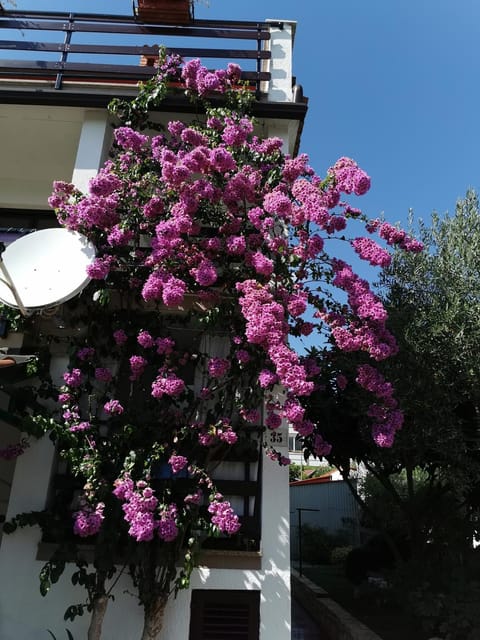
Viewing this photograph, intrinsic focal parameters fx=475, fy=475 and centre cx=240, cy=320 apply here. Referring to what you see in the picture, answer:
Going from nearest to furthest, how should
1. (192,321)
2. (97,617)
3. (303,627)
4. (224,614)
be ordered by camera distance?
1. (97,617)
2. (224,614)
3. (192,321)
4. (303,627)

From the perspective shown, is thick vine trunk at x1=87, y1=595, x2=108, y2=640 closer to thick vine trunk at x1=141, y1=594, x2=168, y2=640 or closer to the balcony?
thick vine trunk at x1=141, y1=594, x2=168, y2=640

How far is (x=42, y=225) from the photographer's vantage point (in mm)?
7547

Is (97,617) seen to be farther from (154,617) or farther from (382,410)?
(382,410)

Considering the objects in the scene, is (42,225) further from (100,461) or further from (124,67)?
(100,461)

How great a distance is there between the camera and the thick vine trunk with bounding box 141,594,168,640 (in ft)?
13.9

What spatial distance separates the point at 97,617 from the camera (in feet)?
13.6

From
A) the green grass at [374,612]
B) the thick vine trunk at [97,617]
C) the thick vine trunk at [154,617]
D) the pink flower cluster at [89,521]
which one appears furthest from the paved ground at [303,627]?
the pink flower cluster at [89,521]

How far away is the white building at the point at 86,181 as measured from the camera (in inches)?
179

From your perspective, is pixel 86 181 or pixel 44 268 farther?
pixel 86 181

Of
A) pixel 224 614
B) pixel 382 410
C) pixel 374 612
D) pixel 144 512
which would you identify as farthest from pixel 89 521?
pixel 374 612

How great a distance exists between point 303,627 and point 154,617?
17.5 feet

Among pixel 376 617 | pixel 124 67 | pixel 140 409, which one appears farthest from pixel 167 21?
pixel 376 617

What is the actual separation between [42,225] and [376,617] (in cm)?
870

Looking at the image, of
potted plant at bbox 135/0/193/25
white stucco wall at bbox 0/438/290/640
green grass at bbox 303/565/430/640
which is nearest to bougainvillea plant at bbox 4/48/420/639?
white stucco wall at bbox 0/438/290/640
